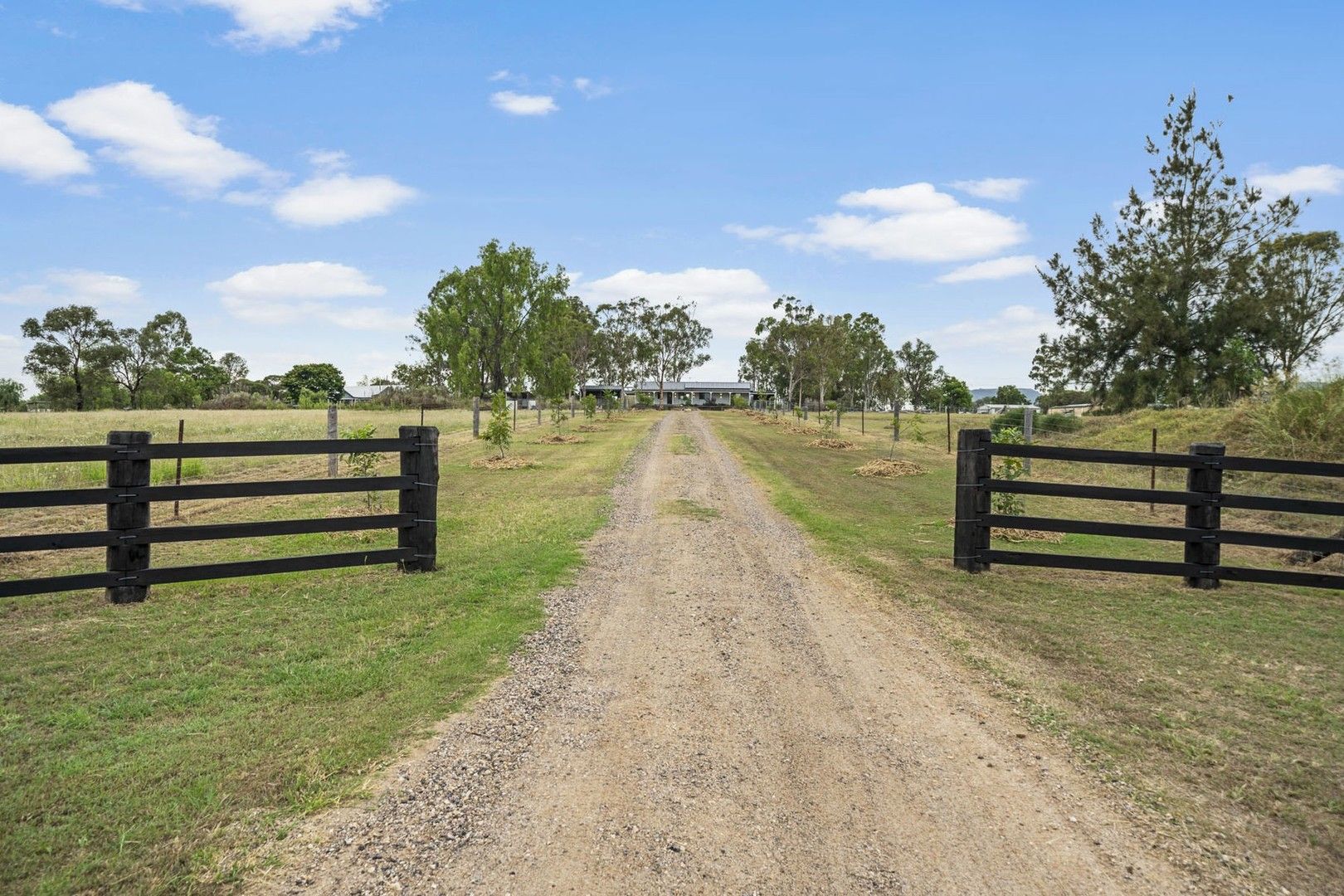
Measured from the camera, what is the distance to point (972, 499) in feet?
26.8

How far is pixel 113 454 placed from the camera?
6547mm

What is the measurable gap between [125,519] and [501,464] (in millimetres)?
12984

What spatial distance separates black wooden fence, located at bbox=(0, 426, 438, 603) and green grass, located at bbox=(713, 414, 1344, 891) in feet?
17.1

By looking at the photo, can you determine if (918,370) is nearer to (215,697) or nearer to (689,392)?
(689,392)

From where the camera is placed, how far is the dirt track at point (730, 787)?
2.88 m

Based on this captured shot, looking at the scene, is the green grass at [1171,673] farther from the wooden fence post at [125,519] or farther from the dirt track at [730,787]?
the wooden fence post at [125,519]

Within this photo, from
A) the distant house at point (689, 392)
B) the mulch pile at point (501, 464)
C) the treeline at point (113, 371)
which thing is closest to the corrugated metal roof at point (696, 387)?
the distant house at point (689, 392)

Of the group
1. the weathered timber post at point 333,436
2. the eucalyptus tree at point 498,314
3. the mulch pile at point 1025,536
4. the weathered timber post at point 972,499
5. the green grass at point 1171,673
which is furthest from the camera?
the eucalyptus tree at point 498,314

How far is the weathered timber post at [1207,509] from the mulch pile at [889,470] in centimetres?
1116

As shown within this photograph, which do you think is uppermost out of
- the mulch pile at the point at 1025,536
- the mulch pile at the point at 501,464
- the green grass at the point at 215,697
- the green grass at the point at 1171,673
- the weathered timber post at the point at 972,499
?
the weathered timber post at the point at 972,499

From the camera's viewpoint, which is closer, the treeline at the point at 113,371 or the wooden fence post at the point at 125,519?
the wooden fence post at the point at 125,519

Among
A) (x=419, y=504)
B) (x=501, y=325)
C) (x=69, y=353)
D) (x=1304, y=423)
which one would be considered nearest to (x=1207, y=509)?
(x=419, y=504)

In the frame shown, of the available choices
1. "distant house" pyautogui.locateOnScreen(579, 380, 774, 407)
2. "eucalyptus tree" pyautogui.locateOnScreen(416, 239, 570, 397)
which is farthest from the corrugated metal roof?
"eucalyptus tree" pyautogui.locateOnScreen(416, 239, 570, 397)

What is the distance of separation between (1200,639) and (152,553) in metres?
11.4
